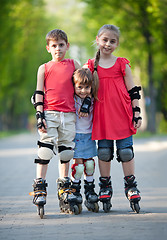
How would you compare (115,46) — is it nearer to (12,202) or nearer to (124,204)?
(124,204)

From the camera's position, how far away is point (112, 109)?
5445 mm

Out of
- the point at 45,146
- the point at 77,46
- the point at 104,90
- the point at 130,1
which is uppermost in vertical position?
the point at 77,46

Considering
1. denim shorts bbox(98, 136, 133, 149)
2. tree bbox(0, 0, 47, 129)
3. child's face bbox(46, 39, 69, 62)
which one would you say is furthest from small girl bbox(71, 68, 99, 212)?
tree bbox(0, 0, 47, 129)

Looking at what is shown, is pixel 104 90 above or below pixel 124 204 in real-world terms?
above

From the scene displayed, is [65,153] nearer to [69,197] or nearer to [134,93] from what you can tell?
[69,197]

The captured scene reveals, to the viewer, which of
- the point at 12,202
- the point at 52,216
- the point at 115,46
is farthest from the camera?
the point at 12,202

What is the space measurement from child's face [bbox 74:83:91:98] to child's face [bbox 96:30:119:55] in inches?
17.2

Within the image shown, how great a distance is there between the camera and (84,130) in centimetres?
545

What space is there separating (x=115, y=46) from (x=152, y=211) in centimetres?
168

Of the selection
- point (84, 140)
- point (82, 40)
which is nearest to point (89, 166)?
point (84, 140)

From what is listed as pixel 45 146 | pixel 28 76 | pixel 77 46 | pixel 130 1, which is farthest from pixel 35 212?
pixel 77 46

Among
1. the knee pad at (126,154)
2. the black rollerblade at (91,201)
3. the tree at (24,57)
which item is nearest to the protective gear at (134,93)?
the knee pad at (126,154)

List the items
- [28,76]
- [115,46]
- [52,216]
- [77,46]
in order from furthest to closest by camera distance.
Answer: [77,46] → [28,76] → [115,46] → [52,216]

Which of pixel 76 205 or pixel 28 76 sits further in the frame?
pixel 28 76
